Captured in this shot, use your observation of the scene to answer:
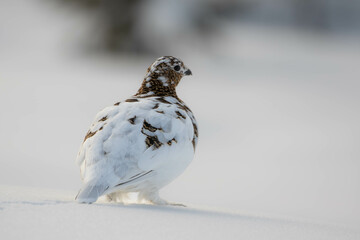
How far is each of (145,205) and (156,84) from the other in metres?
0.81

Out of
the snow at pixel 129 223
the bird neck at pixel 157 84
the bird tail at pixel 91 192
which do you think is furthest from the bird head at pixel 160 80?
the bird tail at pixel 91 192

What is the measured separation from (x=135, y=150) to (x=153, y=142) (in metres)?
0.09

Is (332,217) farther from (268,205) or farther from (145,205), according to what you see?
(145,205)

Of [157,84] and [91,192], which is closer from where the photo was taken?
[91,192]

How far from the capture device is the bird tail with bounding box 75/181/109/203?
83.4 inches

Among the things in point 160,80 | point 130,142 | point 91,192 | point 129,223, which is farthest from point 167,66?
point 129,223

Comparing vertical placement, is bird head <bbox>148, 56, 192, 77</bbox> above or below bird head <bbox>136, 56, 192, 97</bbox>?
above

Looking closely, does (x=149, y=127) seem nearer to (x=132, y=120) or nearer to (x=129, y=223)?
(x=132, y=120)

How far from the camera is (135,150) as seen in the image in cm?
224

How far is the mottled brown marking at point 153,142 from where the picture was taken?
2.28 meters

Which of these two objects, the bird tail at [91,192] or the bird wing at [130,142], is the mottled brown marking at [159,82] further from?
the bird tail at [91,192]

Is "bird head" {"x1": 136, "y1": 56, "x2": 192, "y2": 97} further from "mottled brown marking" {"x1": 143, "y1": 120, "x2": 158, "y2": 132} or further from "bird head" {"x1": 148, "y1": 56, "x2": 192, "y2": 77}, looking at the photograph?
"mottled brown marking" {"x1": 143, "y1": 120, "x2": 158, "y2": 132}

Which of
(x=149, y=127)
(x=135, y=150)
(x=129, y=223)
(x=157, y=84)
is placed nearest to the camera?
(x=129, y=223)

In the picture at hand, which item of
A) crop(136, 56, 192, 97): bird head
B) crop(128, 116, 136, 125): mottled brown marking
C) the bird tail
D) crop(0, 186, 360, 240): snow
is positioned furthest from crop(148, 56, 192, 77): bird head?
the bird tail
